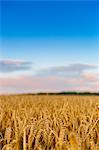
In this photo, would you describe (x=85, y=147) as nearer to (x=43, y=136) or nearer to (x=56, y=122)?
(x=43, y=136)

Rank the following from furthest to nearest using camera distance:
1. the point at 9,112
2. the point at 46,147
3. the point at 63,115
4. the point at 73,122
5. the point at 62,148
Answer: the point at 9,112 < the point at 63,115 < the point at 73,122 < the point at 46,147 < the point at 62,148

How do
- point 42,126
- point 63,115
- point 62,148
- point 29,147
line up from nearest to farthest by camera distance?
point 62,148, point 29,147, point 42,126, point 63,115

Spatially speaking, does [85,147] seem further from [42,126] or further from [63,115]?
[63,115]

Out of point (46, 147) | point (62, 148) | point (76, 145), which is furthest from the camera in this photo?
point (46, 147)

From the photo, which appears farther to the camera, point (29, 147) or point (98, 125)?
point (98, 125)

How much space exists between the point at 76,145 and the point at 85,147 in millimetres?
449

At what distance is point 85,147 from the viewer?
98.7 inches

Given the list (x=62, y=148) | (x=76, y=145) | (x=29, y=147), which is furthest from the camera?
(x=29, y=147)

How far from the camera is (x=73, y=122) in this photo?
369cm

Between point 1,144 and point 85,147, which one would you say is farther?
point 1,144

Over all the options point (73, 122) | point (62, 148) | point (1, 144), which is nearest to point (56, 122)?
point (73, 122)

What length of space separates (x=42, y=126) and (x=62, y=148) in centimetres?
109

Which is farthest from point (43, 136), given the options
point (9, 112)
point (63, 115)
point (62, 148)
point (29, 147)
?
point (9, 112)

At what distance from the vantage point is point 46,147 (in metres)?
2.90
